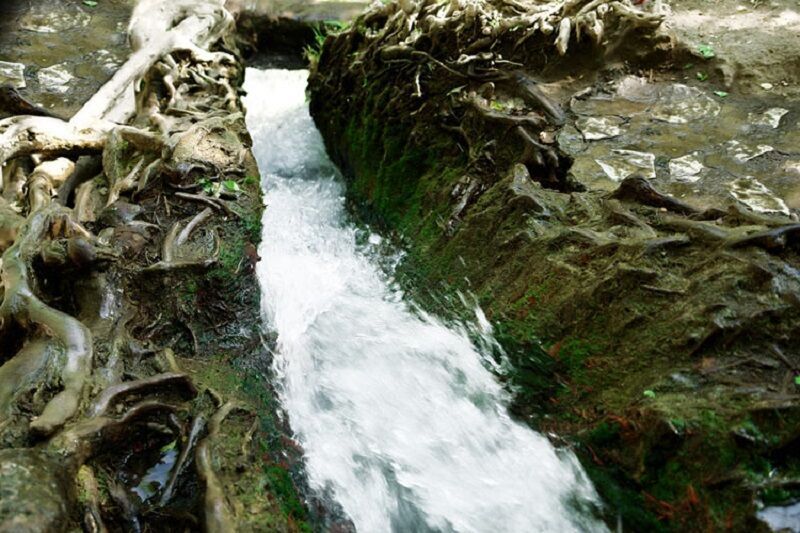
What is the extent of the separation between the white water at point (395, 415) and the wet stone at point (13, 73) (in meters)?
4.14

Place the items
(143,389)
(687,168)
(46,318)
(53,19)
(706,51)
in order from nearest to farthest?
(143,389)
(46,318)
(687,168)
(706,51)
(53,19)

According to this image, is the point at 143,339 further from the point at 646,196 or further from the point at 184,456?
the point at 646,196

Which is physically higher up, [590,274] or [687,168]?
[687,168]

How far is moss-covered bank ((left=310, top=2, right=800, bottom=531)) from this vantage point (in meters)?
2.81

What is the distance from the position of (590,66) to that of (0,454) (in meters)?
5.11

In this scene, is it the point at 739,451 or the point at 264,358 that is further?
the point at 264,358

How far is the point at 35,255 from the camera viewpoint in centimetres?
404

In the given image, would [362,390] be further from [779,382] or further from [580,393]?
[779,382]

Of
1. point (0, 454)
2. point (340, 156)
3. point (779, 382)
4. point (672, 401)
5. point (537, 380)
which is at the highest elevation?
point (779, 382)

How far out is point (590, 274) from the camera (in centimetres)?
378

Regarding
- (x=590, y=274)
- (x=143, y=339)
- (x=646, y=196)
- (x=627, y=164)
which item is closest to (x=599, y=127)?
(x=627, y=164)

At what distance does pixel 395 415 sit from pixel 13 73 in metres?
6.78

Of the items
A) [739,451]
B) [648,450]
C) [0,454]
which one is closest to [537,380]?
[648,450]

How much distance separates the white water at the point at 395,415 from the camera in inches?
132
